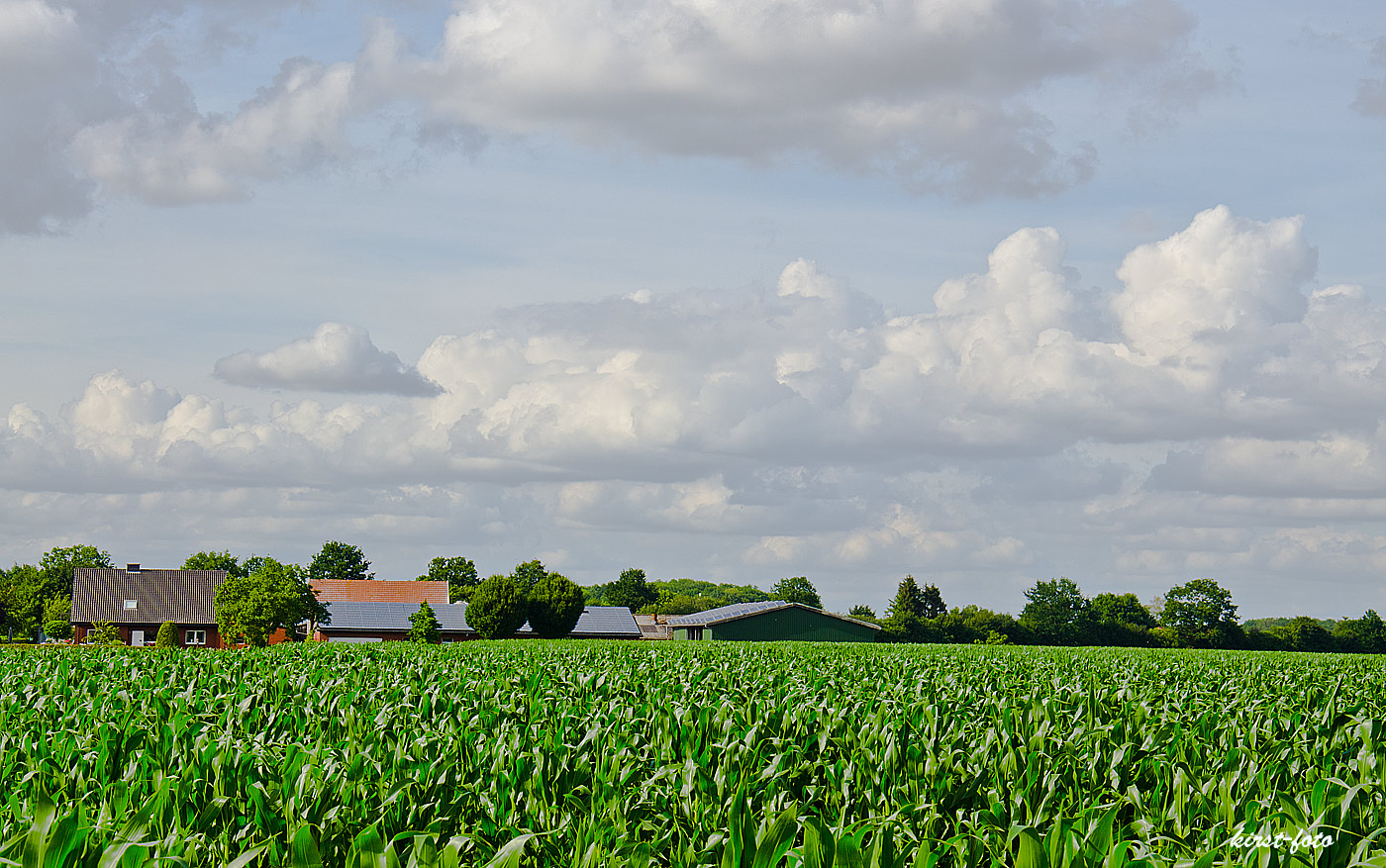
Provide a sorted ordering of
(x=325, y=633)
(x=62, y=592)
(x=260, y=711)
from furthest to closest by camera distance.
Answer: (x=62, y=592)
(x=325, y=633)
(x=260, y=711)

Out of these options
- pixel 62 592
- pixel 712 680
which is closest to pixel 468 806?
pixel 712 680

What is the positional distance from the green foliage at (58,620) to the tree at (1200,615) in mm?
96871

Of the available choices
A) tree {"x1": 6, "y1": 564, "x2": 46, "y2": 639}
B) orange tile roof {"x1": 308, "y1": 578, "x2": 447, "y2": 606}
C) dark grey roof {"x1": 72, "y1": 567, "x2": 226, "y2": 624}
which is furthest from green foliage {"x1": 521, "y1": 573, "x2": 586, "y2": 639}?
tree {"x1": 6, "y1": 564, "x2": 46, "y2": 639}

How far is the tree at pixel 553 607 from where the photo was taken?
86.3m

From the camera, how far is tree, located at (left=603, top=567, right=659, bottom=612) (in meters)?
161

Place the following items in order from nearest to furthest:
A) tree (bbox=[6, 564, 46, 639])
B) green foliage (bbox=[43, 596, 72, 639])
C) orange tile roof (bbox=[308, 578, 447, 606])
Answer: green foliage (bbox=[43, 596, 72, 639]) → tree (bbox=[6, 564, 46, 639]) → orange tile roof (bbox=[308, 578, 447, 606])

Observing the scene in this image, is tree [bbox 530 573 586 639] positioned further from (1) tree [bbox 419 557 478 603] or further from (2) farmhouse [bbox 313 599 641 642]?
(1) tree [bbox 419 557 478 603]

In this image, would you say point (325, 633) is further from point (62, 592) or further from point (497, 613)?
point (62, 592)

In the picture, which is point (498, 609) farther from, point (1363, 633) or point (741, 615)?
point (1363, 633)

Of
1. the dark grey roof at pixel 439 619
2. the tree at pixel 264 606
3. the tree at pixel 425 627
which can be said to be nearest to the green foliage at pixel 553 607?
the tree at pixel 425 627

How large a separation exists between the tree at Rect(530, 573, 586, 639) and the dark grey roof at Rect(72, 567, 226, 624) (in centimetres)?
2574

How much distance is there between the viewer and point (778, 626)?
304 ft

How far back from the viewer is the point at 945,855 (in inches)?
292

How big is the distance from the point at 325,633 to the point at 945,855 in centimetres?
9937
